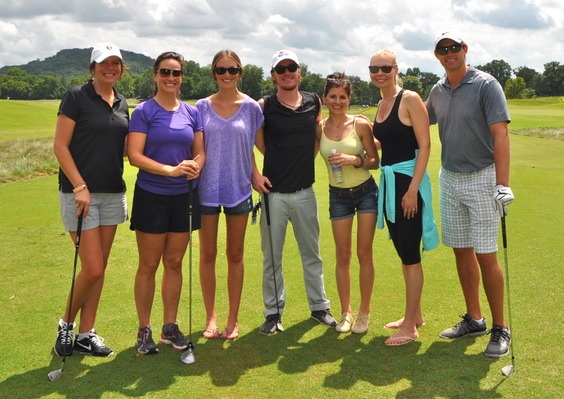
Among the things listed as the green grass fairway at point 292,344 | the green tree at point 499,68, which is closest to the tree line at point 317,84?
the green tree at point 499,68

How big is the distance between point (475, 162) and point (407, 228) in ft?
2.55

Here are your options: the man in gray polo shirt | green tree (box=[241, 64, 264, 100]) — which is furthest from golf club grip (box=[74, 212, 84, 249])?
green tree (box=[241, 64, 264, 100])

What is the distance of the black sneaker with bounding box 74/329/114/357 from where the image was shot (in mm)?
4578

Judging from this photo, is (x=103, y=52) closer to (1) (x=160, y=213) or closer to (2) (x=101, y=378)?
(1) (x=160, y=213)

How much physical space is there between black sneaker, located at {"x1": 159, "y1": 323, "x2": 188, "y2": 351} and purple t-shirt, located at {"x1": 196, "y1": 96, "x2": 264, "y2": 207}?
1.07 metres

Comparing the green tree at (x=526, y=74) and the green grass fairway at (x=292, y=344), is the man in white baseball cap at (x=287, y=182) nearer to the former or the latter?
the green grass fairway at (x=292, y=344)

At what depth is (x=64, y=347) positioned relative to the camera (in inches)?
177

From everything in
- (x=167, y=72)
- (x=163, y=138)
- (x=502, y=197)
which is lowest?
(x=502, y=197)

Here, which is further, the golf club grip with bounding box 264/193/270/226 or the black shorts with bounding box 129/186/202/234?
the golf club grip with bounding box 264/193/270/226

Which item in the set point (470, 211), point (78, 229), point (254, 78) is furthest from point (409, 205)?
point (254, 78)

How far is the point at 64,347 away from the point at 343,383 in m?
2.18

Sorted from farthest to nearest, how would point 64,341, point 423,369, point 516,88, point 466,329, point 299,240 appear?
1. point 516,88
2. point 299,240
3. point 466,329
4. point 64,341
5. point 423,369

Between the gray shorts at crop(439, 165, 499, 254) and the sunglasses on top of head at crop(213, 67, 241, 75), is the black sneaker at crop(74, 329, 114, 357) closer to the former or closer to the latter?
the sunglasses on top of head at crop(213, 67, 241, 75)

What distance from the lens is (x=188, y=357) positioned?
449 cm
